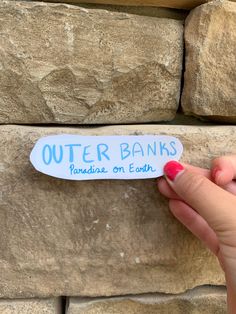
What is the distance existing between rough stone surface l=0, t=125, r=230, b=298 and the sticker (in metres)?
0.02

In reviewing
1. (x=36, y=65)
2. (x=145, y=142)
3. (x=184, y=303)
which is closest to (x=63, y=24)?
(x=36, y=65)

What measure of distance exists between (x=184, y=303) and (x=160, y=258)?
0.10 metres

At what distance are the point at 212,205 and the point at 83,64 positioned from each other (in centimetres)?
29

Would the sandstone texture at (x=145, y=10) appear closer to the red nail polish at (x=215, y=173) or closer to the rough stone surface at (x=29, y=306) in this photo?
the red nail polish at (x=215, y=173)

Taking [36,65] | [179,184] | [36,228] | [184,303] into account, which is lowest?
[184,303]

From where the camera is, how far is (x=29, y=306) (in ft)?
2.39

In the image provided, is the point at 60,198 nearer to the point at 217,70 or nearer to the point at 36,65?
the point at 36,65

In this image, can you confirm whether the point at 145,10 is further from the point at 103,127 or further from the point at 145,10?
the point at 103,127

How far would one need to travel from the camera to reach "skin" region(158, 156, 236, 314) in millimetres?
598

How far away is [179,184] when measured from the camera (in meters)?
0.65

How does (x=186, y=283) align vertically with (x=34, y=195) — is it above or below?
below

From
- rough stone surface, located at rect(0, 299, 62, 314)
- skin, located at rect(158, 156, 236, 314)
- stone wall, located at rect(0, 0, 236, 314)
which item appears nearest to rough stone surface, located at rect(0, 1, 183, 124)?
stone wall, located at rect(0, 0, 236, 314)

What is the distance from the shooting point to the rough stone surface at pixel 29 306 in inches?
28.5

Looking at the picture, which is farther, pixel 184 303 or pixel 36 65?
pixel 184 303
